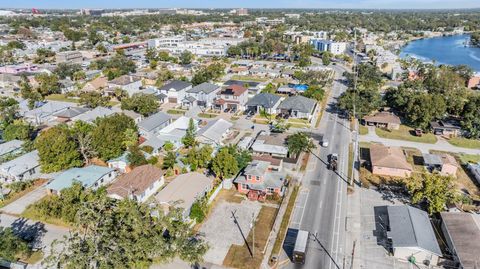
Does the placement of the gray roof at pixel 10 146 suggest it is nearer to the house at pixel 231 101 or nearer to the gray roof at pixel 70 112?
the gray roof at pixel 70 112

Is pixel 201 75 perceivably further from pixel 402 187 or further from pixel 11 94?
pixel 402 187

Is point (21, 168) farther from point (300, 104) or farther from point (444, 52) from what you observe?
point (444, 52)

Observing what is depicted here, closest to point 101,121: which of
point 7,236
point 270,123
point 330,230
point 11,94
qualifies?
point 7,236

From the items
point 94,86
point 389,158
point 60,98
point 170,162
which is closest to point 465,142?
point 389,158

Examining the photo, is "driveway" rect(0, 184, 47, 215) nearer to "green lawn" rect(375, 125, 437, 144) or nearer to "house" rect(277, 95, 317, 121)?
"house" rect(277, 95, 317, 121)

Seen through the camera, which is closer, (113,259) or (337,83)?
(113,259)

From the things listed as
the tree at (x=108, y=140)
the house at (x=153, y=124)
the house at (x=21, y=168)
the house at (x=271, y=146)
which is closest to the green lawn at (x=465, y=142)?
the house at (x=271, y=146)
